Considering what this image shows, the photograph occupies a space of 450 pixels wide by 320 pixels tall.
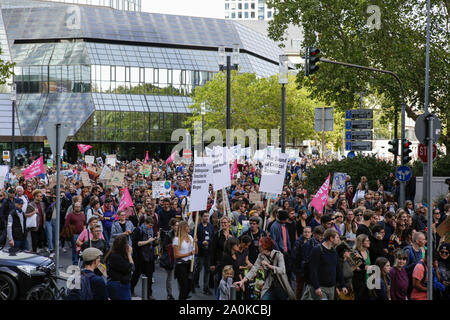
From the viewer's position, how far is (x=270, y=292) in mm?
8234

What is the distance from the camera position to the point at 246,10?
181625 mm

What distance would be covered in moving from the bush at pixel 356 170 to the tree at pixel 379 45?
376 cm

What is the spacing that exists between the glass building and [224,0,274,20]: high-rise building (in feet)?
363

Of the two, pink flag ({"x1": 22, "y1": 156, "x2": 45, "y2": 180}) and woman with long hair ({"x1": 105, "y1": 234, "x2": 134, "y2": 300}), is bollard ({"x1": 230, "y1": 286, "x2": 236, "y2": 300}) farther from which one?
pink flag ({"x1": 22, "y1": 156, "x2": 45, "y2": 180})

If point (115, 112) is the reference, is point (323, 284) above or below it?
below

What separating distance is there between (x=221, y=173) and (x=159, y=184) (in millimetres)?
5987

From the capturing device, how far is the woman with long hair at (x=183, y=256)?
33.8 feet

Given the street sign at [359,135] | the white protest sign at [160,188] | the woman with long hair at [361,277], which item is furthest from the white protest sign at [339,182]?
the woman with long hair at [361,277]

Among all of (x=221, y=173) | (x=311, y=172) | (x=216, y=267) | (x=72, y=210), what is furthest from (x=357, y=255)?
(x=311, y=172)

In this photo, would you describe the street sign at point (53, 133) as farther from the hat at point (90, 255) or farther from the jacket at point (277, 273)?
the jacket at point (277, 273)

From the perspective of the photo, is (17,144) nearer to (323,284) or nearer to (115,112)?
(115,112)

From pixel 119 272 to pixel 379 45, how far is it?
22.5 metres

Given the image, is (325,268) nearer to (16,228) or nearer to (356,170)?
(16,228)

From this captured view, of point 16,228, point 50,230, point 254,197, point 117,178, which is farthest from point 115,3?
point 16,228
